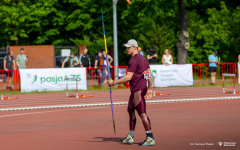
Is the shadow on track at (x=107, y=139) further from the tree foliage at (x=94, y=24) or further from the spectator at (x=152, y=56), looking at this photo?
the tree foliage at (x=94, y=24)

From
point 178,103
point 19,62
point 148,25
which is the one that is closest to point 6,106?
point 178,103

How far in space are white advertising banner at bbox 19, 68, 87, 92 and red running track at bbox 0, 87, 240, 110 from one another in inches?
47.5

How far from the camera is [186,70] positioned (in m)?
24.3

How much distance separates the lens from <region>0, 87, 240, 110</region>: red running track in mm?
17906

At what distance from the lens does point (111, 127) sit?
467 inches

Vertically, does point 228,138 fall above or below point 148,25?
below

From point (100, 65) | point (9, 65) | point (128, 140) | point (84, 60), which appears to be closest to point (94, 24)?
point (84, 60)

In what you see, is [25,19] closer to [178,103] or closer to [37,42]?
[37,42]

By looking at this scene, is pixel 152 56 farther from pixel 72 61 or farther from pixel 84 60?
pixel 72 61

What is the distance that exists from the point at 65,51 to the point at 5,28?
6.34 m

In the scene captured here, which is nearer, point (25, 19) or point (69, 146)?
point (69, 146)

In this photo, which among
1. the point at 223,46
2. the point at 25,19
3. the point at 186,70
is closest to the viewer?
the point at 186,70

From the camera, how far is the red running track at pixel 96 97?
1791 centimetres

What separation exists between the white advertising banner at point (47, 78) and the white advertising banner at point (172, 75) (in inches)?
133
